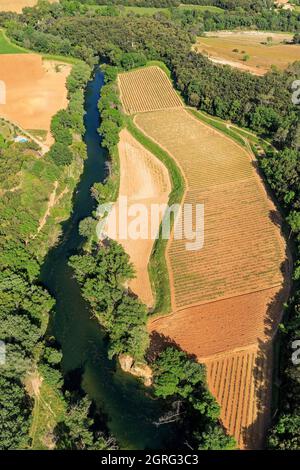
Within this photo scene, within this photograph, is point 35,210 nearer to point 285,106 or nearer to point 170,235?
point 170,235

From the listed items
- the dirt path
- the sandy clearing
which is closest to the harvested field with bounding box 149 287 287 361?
the dirt path

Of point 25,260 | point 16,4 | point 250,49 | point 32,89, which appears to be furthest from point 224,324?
point 16,4

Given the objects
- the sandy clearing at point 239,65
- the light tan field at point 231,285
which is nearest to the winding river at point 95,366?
the light tan field at point 231,285

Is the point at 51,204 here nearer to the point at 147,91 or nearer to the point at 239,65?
the point at 147,91

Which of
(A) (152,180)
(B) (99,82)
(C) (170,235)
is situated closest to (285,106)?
(A) (152,180)
